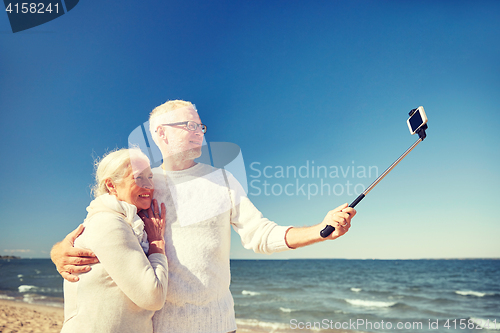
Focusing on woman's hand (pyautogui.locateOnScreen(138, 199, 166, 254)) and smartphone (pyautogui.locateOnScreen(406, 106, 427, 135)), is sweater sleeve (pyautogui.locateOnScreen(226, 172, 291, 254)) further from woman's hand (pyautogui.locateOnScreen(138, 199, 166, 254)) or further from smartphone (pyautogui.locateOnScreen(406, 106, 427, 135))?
smartphone (pyautogui.locateOnScreen(406, 106, 427, 135))

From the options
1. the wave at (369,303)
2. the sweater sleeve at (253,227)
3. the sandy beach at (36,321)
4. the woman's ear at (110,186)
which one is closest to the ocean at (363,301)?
the wave at (369,303)

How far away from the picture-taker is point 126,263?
129 centimetres

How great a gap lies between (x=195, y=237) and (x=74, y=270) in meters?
0.52

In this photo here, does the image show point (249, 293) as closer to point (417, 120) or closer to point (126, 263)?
point (417, 120)

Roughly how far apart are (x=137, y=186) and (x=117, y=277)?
426 millimetres

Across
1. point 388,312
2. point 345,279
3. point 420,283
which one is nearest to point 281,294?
point 388,312

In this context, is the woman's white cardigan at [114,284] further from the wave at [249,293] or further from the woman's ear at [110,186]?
the wave at [249,293]

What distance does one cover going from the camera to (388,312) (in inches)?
531

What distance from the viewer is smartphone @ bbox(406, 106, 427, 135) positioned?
1.62 m

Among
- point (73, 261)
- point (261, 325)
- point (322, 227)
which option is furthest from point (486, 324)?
point (73, 261)

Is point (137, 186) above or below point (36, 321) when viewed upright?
above

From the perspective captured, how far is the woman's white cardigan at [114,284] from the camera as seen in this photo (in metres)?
1.30

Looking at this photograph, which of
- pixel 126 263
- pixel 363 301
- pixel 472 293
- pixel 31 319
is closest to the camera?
pixel 126 263

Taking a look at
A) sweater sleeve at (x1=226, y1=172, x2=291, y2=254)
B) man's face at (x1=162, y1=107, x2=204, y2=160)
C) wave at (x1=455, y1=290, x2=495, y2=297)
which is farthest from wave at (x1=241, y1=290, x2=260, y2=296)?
man's face at (x1=162, y1=107, x2=204, y2=160)
